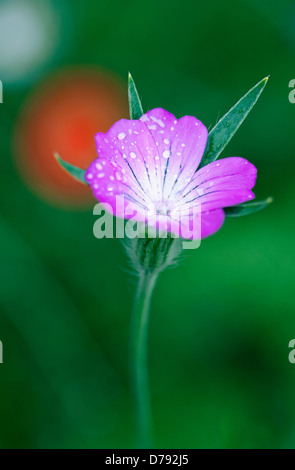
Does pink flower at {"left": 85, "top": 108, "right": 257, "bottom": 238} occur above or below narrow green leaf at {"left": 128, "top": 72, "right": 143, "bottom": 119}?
below

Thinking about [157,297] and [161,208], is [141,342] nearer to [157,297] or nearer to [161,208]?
[161,208]

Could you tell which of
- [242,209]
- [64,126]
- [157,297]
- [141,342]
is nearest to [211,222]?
[242,209]

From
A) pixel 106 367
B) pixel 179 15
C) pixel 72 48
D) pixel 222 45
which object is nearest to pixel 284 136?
pixel 222 45

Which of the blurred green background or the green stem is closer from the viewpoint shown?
the green stem

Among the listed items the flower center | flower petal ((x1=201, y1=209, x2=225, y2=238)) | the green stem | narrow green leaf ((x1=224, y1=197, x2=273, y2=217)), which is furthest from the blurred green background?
flower petal ((x1=201, y1=209, x2=225, y2=238))

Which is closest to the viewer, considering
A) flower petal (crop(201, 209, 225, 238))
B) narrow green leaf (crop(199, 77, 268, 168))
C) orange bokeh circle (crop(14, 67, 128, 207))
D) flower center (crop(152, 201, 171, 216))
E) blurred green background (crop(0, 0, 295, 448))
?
flower petal (crop(201, 209, 225, 238))

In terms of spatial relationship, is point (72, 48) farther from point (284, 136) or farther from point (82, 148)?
point (284, 136)

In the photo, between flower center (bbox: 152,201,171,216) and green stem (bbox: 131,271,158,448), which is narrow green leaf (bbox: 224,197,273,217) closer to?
flower center (bbox: 152,201,171,216)

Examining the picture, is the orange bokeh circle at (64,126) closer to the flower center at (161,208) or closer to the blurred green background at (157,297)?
the blurred green background at (157,297)

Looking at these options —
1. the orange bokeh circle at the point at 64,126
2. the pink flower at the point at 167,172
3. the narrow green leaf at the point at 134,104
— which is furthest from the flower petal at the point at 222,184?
the orange bokeh circle at the point at 64,126
